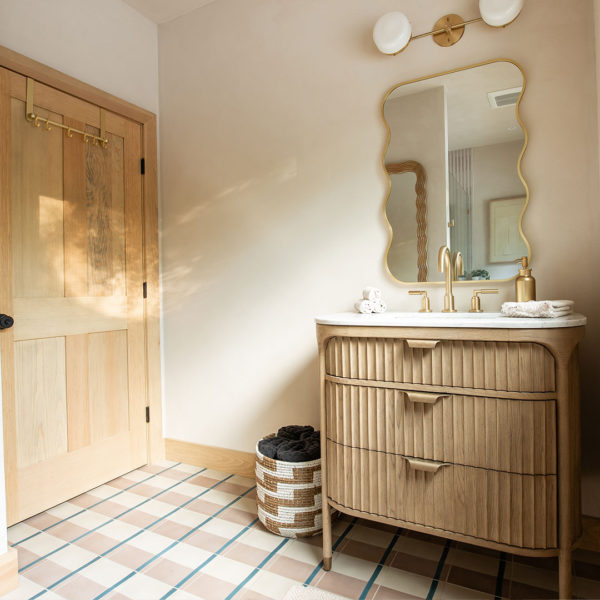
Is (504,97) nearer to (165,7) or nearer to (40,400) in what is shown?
(165,7)

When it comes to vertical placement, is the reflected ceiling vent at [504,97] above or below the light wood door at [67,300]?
above

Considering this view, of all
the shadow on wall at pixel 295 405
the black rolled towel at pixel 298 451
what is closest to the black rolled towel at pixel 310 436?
the black rolled towel at pixel 298 451

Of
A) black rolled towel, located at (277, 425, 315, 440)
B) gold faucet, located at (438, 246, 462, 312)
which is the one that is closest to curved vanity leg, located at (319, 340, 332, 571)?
black rolled towel, located at (277, 425, 315, 440)

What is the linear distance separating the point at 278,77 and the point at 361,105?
526 mm

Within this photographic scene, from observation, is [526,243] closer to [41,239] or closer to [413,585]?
[413,585]

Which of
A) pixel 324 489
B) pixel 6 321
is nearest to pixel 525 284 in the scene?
Answer: pixel 324 489

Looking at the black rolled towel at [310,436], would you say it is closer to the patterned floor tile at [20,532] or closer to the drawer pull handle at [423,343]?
the drawer pull handle at [423,343]

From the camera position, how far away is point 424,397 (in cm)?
144

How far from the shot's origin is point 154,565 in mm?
1687

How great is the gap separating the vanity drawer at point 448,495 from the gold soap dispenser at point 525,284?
2.07 feet

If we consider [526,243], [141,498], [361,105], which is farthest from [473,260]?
A: [141,498]

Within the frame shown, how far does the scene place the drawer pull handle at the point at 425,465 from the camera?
1.43 meters

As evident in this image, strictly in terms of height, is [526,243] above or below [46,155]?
below

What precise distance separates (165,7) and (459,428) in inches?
107
